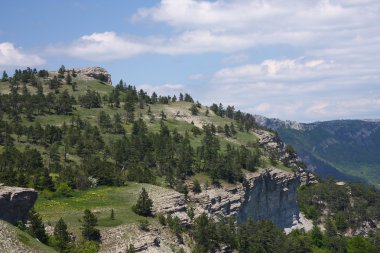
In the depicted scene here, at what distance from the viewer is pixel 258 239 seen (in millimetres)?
121000

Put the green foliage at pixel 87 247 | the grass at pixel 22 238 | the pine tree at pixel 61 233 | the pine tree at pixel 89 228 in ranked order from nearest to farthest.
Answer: the grass at pixel 22 238 → the green foliage at pixel 87 247 → the pine tree at pixel 61 233 → the pine tree at pixel 89 228

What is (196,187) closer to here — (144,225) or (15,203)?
(144,225)

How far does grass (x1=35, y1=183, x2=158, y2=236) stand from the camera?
9300 cm

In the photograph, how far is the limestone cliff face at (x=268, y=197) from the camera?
563ft

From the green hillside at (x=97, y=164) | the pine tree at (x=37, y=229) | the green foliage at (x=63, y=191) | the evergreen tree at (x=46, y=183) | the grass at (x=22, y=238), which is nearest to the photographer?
the grass at (x=22, y=238)

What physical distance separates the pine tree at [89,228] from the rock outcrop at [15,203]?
13019 millimetres

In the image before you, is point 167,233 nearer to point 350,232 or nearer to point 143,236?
point 143,236

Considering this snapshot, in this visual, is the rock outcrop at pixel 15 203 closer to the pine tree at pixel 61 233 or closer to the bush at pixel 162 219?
the pine tree at pixel 61 233

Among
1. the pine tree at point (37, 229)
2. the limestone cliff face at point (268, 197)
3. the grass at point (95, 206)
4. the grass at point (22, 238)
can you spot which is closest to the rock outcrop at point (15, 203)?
the pine tree at point (37, 229)

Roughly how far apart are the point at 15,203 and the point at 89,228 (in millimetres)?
16837

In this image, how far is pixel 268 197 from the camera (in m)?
188

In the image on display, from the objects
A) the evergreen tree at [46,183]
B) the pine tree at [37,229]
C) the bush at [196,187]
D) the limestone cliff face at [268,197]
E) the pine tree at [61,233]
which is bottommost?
the limestone cliff face at [268,197]

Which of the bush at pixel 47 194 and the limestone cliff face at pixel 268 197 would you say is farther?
the limestone cliff face at pixel 268 197

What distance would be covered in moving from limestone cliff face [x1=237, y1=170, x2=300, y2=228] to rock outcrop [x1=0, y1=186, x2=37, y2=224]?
327ft
